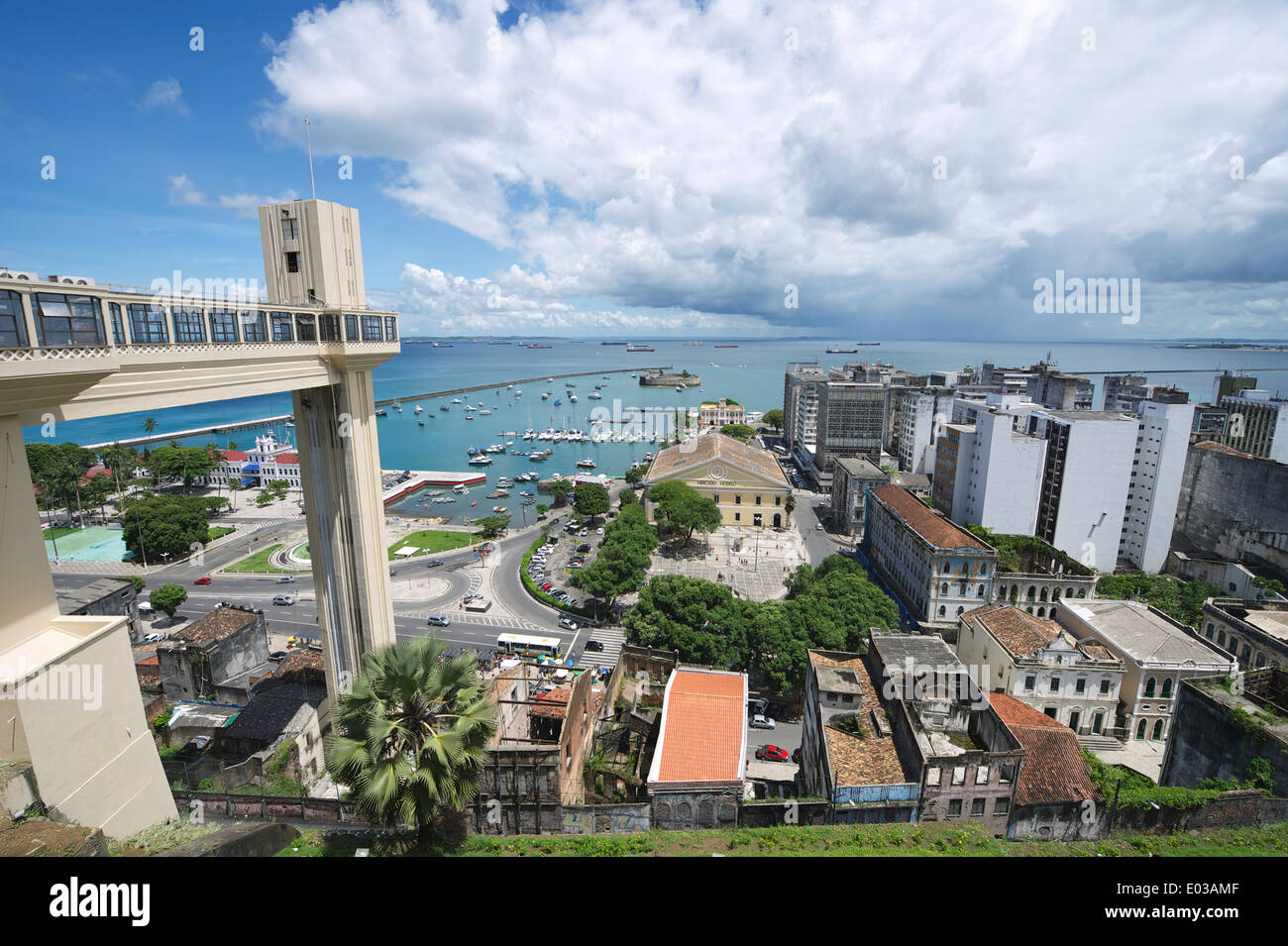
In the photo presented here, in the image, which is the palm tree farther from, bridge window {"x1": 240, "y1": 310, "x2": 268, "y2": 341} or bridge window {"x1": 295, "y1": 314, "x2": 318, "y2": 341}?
bridge window {"x1": 295, "y1": 314, "x2": 318, "y2": 341}

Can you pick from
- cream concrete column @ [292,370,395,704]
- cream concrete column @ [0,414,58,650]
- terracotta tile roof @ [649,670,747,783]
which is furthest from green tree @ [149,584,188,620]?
terracotta tile roof @ [649,670,747,783]

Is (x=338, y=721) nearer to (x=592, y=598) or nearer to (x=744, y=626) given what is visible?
(x=744, y=626)

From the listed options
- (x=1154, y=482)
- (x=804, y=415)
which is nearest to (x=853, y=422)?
(x=804, y=415)

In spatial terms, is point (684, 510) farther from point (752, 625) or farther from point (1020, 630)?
point (1020, 630)
